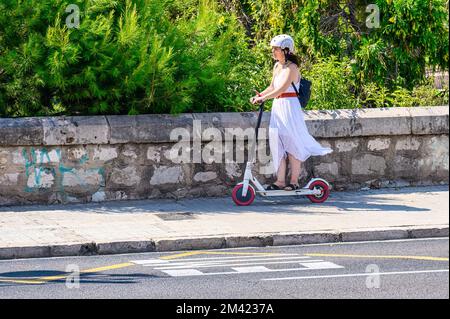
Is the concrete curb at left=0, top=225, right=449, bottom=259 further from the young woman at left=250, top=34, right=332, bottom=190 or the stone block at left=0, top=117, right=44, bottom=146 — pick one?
the stone block at left=0, top=117, right=44, bottom=146

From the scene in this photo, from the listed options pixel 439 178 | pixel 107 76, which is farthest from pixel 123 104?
pixel 439 178

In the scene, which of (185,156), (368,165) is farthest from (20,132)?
(368,165)

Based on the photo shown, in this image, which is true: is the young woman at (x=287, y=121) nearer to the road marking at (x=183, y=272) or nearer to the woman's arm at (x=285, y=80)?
the woman's arm at (x=285, y=80)

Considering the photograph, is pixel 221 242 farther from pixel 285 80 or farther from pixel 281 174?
pixel 285 80

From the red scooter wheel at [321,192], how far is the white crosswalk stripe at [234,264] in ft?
8.35

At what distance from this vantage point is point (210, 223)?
11.8 meters

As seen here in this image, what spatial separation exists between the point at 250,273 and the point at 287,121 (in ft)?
11.6

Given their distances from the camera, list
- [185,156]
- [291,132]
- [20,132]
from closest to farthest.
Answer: [20,132], [291,132], [185,156]

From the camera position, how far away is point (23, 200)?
42.0 feet

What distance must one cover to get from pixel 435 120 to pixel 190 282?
562 centimetres

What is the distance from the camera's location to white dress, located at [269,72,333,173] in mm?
12922

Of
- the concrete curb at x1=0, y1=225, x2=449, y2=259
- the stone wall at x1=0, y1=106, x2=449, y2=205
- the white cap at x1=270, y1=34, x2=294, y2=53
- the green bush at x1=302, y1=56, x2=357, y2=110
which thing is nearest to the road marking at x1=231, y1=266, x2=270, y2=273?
the concrete curb at x1=0, y1=225, x2=449, y2=259

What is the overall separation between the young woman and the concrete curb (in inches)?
65.9

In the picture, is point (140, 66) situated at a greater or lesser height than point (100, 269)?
greater
